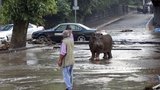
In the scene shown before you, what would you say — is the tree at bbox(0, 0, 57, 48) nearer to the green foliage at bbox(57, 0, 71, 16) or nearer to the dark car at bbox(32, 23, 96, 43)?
the dark car at bbox(32, 23, 96, 43)

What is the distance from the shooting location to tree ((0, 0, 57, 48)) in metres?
27.1

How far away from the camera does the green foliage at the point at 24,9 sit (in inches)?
1067

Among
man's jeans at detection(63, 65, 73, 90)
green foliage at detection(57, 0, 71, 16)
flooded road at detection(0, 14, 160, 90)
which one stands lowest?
flooded road at detection(0, 14, 160, 90)

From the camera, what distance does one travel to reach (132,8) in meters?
95.9

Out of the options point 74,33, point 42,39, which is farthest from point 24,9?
point 74,33

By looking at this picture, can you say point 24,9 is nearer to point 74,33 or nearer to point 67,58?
point 74,33

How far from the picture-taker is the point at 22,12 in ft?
89.7

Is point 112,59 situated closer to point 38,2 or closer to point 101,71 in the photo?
point 101,71

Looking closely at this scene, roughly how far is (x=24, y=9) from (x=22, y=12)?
0.25 meters

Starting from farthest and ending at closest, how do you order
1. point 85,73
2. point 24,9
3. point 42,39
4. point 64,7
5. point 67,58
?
point 64,7, point 42,39, point 24,9, point 85,73, point 67,58

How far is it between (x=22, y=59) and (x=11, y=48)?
6004 mm

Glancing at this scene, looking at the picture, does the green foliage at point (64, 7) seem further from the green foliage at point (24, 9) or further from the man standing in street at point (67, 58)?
the man standing in street at point (67, 58)

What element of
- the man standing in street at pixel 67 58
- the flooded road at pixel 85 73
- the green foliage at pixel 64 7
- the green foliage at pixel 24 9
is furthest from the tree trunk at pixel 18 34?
the green foliage at pixel 64 7

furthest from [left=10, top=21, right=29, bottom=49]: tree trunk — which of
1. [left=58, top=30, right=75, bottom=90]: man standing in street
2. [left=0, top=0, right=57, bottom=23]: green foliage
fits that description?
[left=58, top=30, right=75, bottom=90]: man standing in street
